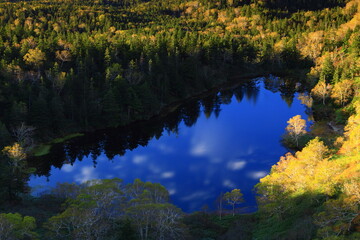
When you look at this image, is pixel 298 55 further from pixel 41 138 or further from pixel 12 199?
pixel 12 199

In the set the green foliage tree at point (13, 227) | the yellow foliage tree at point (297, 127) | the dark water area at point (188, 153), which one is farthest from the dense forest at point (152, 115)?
the dark water area at point (188, 153)

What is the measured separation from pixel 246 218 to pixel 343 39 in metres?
133

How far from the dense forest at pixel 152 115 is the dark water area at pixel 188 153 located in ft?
14.0

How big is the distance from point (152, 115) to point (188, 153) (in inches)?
1091

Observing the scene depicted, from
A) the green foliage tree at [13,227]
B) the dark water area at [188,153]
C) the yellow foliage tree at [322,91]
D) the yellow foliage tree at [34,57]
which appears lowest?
the green foliage tree at [13,227]

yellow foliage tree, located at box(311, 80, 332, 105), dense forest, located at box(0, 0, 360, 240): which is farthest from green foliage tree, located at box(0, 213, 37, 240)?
yellow foliage tree, located at box(311, 80, 332, 105)

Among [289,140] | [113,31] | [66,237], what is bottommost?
[66,237]

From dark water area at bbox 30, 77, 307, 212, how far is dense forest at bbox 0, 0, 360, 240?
428 cm

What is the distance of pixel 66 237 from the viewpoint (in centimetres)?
3534

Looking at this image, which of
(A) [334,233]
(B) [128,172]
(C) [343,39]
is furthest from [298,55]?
(A) [334,233]

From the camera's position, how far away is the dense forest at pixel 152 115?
36.2 m

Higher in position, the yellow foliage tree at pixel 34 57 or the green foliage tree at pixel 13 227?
the yellow foliage tree at pixel 34 57

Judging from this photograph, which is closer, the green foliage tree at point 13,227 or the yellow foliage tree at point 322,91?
the green foliage tree at point 13,227

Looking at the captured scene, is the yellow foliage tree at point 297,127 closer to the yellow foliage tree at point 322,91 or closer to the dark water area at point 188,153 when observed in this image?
the dark water area at point 188,153
